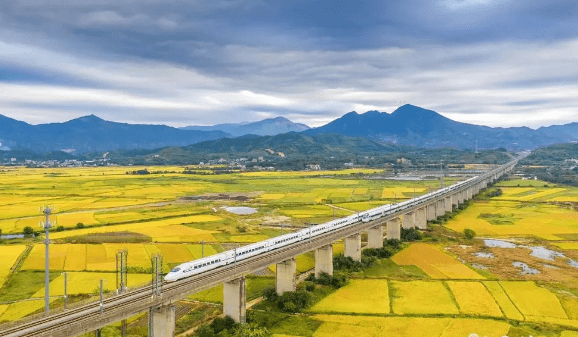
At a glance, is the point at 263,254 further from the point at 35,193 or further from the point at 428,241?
the point at 35,193

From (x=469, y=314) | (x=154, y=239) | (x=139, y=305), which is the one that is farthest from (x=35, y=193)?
(x=469, y=314)

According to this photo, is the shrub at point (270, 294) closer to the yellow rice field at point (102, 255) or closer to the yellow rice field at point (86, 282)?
the yellow rice field at point (86, 282)

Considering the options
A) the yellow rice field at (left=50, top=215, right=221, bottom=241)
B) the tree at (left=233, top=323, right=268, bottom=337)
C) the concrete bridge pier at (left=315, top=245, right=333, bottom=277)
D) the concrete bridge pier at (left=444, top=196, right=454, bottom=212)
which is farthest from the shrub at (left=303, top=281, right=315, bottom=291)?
the concrete bridge pier at (left=444, top=196, right=454, bottom=212)

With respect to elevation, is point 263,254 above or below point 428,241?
above

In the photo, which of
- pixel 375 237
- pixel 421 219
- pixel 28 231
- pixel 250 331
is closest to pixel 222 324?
pixel 250 331

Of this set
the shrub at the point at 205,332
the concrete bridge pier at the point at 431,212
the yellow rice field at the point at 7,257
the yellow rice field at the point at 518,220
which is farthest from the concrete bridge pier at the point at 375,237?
the yellow rice field at the point at 7,257

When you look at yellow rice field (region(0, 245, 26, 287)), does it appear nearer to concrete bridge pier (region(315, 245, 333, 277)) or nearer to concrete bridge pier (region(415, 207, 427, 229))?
concrete bridge pier (region(315, 245, 333, 277))

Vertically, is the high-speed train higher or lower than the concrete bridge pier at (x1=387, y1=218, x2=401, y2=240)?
higher
